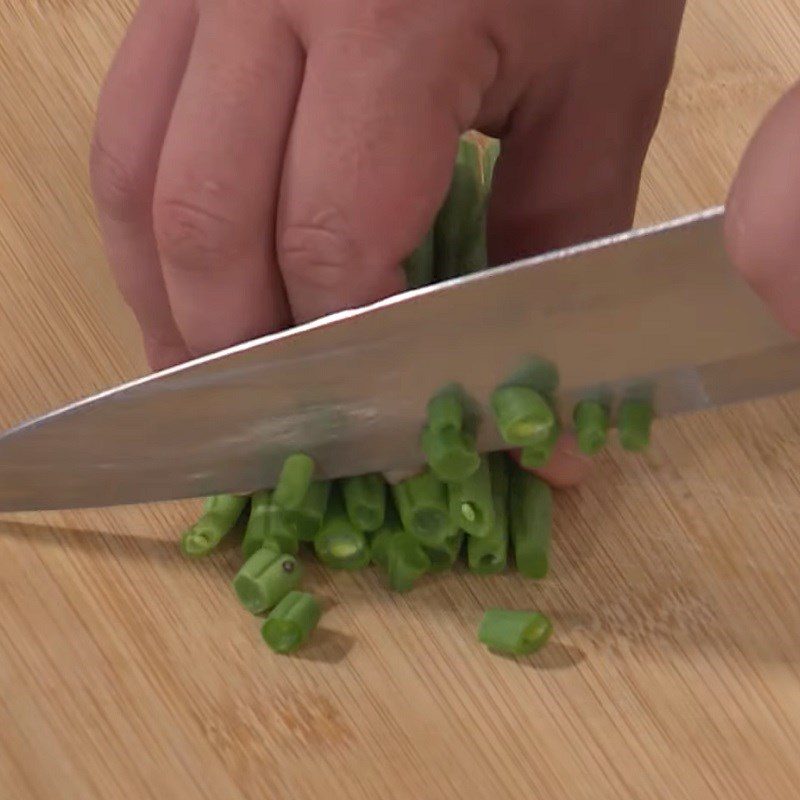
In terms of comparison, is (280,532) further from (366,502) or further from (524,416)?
(524,416)

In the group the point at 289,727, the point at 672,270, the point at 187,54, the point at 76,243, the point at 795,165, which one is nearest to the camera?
the point at 795,165

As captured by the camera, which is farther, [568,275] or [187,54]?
[187,54]

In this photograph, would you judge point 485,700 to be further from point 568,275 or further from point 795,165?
point 795,165

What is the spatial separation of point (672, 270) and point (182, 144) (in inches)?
14.7

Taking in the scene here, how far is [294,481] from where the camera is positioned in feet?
3.71

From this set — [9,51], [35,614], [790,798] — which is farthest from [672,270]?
[9,51]

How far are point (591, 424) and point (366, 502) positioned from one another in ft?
0.73

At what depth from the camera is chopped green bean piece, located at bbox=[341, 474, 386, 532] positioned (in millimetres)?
1170

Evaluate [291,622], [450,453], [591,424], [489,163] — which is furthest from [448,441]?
[489,163]

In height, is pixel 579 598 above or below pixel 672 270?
below

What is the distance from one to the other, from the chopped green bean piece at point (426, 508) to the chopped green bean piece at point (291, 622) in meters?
0.11

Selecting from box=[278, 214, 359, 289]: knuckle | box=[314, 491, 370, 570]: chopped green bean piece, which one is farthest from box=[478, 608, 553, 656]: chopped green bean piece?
box=[278, 214, 359, 289]: knuckle

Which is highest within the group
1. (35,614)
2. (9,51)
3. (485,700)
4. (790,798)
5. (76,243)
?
(9,51)

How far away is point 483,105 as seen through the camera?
43.2 inches
